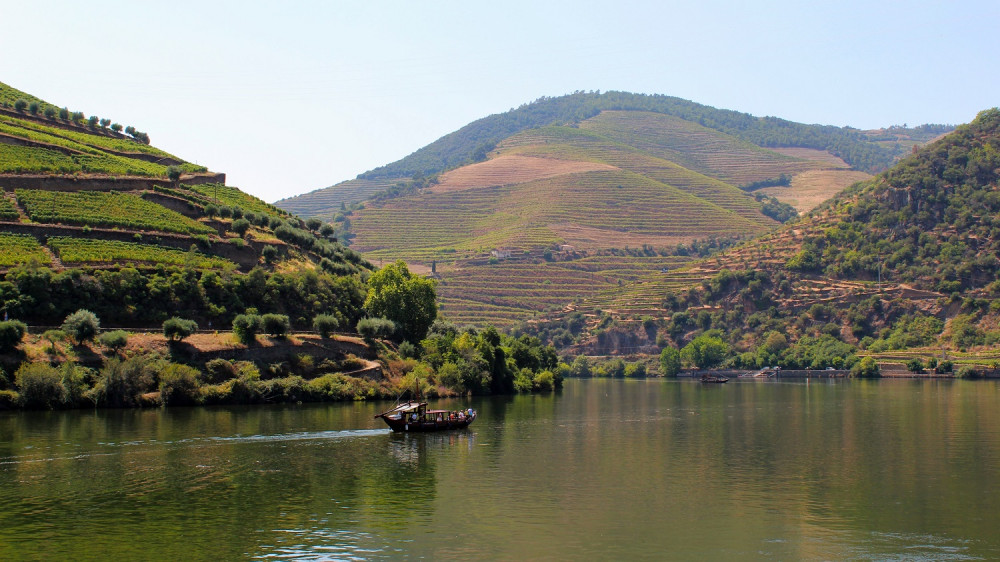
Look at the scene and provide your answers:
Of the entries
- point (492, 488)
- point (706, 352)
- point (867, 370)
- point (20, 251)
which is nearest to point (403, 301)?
point (20, 251)

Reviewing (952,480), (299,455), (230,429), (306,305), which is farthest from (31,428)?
(952,480)

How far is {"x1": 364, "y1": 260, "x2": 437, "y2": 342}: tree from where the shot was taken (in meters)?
103

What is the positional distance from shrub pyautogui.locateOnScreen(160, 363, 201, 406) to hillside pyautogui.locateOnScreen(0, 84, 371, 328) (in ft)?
32.9

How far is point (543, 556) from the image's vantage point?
31.1m

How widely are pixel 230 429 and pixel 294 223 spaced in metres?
72.7

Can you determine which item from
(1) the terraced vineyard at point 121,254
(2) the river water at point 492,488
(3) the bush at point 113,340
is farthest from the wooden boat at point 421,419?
(1) the terraced vineyard at point 121,254

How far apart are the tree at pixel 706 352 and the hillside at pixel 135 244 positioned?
254ft

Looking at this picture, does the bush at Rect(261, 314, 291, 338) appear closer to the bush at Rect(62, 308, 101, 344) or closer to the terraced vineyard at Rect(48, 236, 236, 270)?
the terraced vineyard at Rect(48, 236, 236, 270)

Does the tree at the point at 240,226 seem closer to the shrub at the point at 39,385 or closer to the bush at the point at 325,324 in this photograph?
the bush at the point at 325,324

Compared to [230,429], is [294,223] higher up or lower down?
higher up

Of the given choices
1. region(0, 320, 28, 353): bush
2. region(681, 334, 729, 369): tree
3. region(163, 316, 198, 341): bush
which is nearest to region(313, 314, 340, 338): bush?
region(163, 316, 198, 341): bush

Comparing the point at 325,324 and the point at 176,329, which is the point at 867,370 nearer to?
the point at 325,324

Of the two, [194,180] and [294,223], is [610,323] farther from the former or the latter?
[194,180]

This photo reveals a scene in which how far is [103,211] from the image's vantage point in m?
97.7
